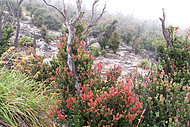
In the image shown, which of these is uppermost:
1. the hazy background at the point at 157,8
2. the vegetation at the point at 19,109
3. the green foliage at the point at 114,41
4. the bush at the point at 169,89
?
the hazy background at the point at 157,8

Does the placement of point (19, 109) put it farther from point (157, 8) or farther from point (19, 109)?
point (157, 8)

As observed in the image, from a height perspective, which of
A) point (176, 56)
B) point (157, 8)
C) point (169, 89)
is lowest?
point (169, 89)

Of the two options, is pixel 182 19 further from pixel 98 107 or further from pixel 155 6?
pixel 98 107

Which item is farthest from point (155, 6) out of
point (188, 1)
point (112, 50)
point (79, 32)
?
point (79, 32)

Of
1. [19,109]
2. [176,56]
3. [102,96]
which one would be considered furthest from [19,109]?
[176,56]

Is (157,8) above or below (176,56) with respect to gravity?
above

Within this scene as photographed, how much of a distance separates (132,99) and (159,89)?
899 millimetres

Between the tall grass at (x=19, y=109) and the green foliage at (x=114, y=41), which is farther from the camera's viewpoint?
the green foliage at (x=114, y=41)

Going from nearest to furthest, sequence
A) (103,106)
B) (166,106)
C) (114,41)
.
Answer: (103,106), (166,106), (114,41)

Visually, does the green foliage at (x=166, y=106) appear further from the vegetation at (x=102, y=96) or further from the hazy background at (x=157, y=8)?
the hazy background at (x=157, y=8)

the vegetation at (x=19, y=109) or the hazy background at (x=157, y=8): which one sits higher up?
the hazy background at (x=157, y=8)

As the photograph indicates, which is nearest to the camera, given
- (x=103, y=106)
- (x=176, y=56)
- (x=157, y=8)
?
(x=103, y=106)

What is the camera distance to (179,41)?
3.46m

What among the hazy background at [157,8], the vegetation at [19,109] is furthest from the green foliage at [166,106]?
the hazy background at [157,8]
